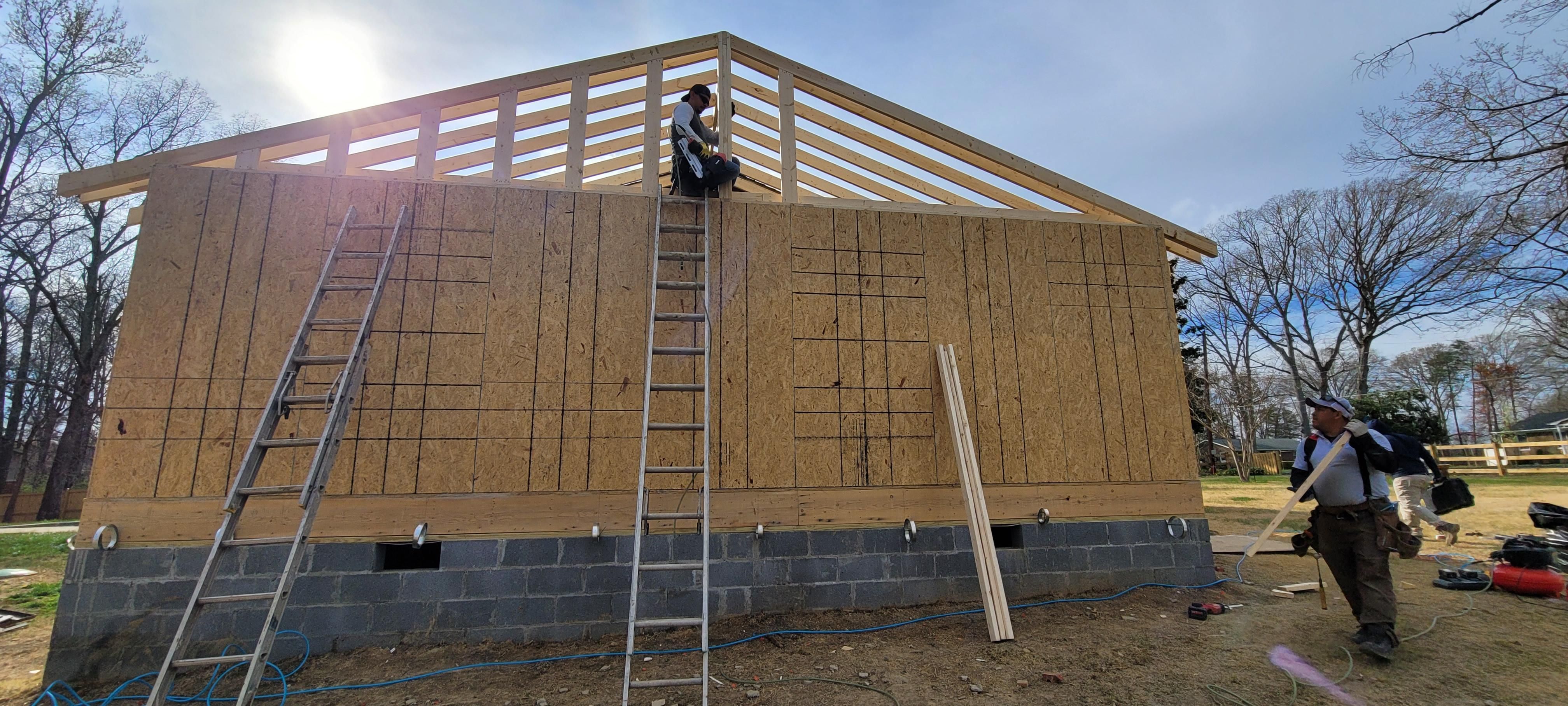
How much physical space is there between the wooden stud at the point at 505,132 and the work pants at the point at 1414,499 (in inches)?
383

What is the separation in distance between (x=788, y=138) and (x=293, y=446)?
13.3 ft

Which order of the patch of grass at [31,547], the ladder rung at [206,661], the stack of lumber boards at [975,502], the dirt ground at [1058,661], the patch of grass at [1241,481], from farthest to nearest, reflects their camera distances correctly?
the patch of grass at [1241,481], the patch of grass at [31,547], the stack of lumber boards at [975,502], the dirt ground at [1058,661], the ladder rung at [206,661]

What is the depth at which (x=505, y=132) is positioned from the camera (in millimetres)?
4879

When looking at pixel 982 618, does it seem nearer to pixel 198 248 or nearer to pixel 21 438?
pixel 198 248

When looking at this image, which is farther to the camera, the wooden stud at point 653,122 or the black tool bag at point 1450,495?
the wooden stud at point 653,122

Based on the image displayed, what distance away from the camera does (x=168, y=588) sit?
3.90 m

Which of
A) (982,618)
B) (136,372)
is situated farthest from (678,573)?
(136,372)

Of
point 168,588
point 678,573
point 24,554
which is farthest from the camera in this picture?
point 24,554

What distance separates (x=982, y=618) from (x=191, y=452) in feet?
17.7

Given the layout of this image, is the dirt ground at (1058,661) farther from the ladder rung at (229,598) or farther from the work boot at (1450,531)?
the work boot at (1450,531)

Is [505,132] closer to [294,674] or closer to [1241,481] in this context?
[294,674]

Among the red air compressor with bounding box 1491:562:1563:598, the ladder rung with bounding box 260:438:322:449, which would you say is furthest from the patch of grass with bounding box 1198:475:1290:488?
the ladder rung with bounding box 260:438:322:449

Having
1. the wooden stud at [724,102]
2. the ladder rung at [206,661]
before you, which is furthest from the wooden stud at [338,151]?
the ladder rung at [206,661]

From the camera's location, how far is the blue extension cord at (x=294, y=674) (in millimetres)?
3508
